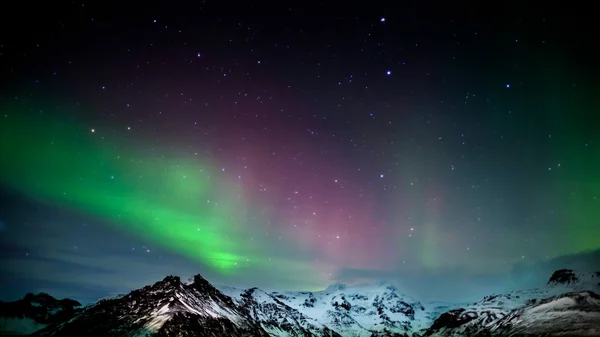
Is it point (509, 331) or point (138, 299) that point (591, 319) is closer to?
point (509, 331)

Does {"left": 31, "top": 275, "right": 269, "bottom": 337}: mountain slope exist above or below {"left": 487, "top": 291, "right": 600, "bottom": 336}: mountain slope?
below

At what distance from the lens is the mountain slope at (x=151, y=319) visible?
479ft

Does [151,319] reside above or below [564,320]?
below

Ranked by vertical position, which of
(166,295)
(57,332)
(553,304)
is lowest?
(57,332)

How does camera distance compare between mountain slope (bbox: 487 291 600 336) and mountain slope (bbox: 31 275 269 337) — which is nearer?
mountain slope (bbox: 487 291 600 336)

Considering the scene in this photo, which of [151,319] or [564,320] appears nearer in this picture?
[151,319]

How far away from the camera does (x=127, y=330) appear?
144375 mm

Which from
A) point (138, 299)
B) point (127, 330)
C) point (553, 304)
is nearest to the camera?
point (127, 330)

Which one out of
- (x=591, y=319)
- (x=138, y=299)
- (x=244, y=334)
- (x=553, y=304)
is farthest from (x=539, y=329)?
(x=138, y=299)

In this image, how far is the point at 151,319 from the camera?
155m

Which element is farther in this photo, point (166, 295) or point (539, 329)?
point (166, 295)

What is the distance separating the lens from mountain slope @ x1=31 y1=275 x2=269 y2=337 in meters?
146

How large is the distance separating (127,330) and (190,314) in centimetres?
2826

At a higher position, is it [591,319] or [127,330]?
[591,319]
